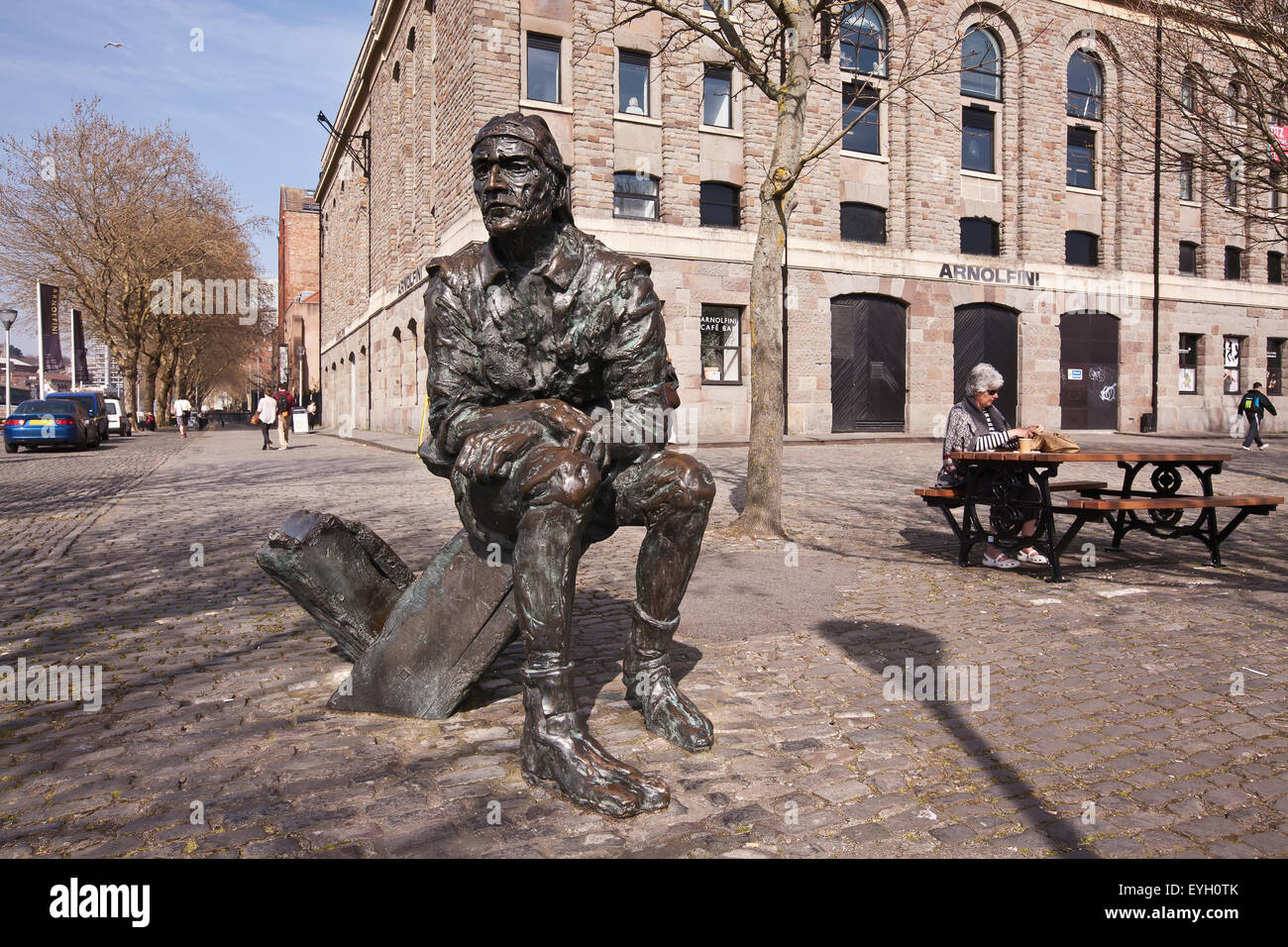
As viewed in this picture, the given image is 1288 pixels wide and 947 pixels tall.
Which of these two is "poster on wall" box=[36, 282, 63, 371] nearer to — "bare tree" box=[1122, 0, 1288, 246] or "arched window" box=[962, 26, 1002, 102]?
"arched window" box=[962, 26, 1002, 102]

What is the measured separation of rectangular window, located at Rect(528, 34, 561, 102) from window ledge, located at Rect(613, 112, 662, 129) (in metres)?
1.61

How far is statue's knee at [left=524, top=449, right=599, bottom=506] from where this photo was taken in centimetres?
279

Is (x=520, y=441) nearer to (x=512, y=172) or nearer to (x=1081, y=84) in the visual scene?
(x=512, y=172)

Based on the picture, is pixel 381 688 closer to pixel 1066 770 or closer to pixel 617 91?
pixel 1066 770

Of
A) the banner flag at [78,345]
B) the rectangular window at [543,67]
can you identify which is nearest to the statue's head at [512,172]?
the rectangular window at [543,67]

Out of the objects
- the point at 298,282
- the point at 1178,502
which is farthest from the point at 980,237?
the point at 298,282

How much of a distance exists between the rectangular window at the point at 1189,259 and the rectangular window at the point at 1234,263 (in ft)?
5.05

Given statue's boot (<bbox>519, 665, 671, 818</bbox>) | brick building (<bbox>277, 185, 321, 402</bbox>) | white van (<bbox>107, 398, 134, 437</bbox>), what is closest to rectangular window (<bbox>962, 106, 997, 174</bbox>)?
statue's boot (<bbox>519, 665, 671, 818</bbox>)

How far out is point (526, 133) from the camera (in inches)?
123

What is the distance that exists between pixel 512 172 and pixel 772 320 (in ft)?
18.4

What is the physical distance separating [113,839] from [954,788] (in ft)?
8.16

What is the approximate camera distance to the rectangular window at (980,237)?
2684 centimetres

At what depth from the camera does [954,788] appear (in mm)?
2828
